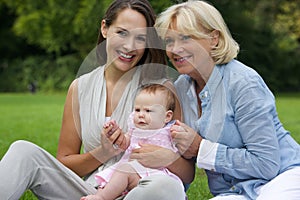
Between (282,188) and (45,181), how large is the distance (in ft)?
3.75

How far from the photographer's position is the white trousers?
2.85 metres

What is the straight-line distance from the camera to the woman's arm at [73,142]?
3.28 meters

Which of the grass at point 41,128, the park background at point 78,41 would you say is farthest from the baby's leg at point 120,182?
the park background at point 78,41

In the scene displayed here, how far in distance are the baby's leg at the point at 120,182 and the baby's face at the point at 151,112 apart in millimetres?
231

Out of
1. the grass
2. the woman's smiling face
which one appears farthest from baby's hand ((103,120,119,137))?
the grass

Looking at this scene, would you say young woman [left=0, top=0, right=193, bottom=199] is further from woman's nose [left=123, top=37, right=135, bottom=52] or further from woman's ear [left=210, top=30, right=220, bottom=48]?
woman's ear [left=210, top=30, right=220, bottom=48]

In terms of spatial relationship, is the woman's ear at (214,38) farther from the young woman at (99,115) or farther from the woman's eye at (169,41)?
the young woman at (99,115)

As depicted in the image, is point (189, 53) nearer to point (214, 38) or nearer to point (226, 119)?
point (214, 38)

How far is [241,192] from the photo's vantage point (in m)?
3.05

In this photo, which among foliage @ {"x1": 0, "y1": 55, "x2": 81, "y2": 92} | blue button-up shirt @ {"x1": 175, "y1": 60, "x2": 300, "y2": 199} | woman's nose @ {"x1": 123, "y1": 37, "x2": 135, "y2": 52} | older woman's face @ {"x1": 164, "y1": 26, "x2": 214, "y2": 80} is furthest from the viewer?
foliage @ {"x1": 0, "y1": 55, "x2": 81, "y2": 92}

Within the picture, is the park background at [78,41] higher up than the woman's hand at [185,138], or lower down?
lower down

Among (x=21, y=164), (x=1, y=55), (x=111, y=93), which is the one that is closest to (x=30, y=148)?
(x=21, y=164)

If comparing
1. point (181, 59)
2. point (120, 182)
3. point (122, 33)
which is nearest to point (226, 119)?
point (181, 59)

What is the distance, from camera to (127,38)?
3221mm
